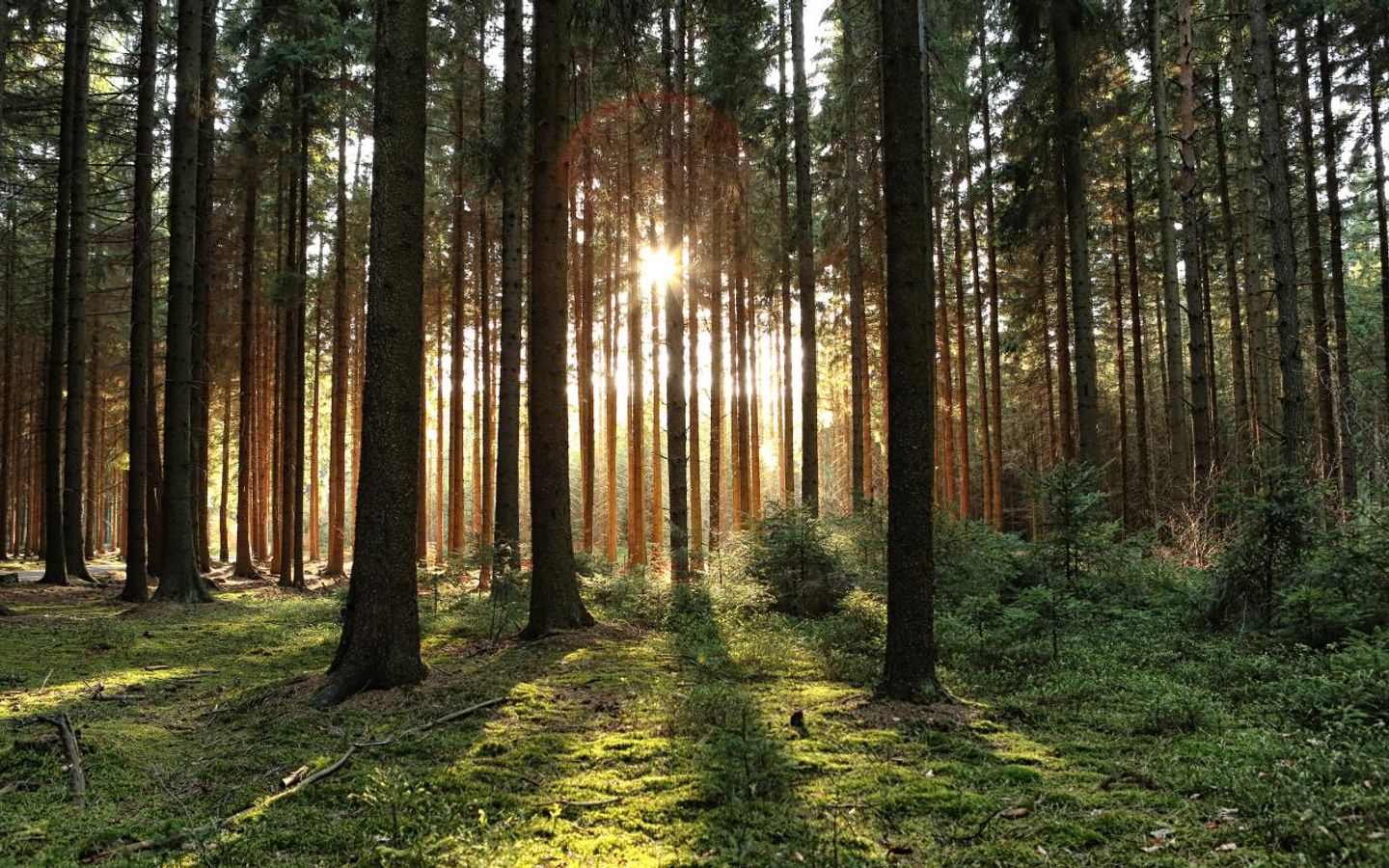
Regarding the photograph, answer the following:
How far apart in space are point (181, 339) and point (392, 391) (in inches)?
377

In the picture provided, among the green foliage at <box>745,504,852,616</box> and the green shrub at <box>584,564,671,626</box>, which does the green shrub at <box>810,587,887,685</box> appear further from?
the green shrub at <box>584,564,671,626</box>

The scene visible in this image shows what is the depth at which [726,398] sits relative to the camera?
22.5 meters

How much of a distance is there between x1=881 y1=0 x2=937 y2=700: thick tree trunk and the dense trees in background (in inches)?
1.3

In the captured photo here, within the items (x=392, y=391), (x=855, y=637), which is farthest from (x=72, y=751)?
(x=855, y=637)

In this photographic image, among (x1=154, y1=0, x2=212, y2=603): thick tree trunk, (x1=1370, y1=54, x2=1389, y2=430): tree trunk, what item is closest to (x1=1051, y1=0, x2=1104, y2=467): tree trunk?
(x1=1370, y1=54, x2=1389, y2=430): tree trunk

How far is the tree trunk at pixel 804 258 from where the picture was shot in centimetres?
1533

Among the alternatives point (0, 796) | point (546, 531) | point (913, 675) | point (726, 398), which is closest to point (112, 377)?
point (726, 398)

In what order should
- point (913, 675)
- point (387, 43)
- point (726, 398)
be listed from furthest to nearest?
point (726, 398), point (387, 43), point (913, 675)

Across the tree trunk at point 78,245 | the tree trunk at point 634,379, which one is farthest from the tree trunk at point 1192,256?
the tree trunk at point 78,245

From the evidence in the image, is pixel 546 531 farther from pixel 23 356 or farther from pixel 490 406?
pixel 23 356

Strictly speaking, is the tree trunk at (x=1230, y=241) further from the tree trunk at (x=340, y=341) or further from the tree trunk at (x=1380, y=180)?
the tree trunk at (x=340, y=341)

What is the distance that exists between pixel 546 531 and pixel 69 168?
1454cm

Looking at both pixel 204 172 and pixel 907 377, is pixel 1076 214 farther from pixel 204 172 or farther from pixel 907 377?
pixel 204 172

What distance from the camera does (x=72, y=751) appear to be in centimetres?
456
